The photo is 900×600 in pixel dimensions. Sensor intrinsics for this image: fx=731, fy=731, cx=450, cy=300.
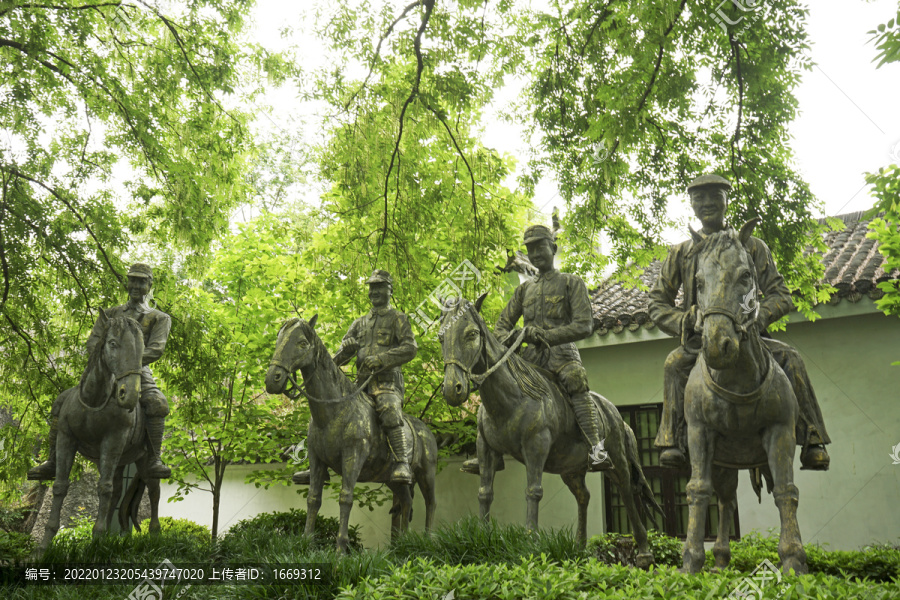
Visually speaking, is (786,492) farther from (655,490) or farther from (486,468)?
(655,490)

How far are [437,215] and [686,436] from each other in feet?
24.1

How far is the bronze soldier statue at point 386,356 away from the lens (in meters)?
8.47

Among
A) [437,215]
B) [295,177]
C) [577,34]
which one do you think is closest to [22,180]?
[437,215]

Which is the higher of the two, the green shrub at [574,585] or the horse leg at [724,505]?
the horse leg at [724,505]

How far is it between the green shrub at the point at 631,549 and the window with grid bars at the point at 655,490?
159cm

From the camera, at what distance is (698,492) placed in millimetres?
5441

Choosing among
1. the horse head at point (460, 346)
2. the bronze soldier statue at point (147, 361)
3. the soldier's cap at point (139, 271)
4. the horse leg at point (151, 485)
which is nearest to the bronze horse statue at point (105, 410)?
the bronze soldier statue at point (147, 361)

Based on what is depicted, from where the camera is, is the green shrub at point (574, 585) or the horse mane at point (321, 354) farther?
the horse mane at point (321, 354)

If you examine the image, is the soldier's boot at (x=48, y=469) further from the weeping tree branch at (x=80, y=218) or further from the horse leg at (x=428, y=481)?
the horse leg at (x=428, y=481)

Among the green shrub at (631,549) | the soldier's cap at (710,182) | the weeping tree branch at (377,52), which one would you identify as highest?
the weeping tree branch at (377,52)

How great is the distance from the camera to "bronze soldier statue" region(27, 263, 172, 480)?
862 cm

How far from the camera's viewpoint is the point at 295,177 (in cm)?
2734

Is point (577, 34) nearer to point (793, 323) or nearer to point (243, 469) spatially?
point (793, 323)

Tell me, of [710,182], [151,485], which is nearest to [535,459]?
[710,182]
